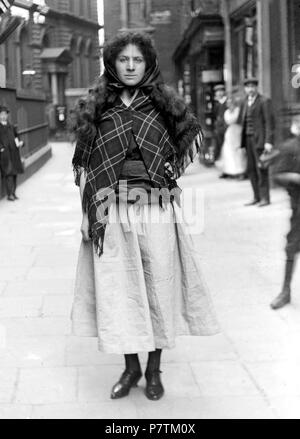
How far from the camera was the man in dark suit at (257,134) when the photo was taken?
438 inches

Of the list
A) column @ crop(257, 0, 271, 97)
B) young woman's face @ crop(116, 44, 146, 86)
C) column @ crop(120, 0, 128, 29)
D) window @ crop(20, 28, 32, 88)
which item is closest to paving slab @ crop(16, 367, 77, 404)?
young woman's face @ crop(116, 44, 146, 86)

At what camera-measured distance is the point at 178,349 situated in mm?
4980

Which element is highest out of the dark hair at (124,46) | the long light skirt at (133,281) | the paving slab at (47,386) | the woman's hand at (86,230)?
the dark hair at (124,46)

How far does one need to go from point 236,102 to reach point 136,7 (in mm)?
20665

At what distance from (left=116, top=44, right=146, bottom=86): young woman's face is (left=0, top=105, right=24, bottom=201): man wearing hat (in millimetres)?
9869

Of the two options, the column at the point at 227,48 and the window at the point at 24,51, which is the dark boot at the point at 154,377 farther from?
the window at the point at 24,51

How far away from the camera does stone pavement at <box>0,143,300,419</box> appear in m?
4.01

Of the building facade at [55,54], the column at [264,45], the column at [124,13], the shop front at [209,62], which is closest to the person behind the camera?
the column at [264,45]

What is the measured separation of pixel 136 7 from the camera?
35156 millimetres

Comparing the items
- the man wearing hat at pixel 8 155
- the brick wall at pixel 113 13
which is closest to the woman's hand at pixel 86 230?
the man wearing hat at pixel 8 155

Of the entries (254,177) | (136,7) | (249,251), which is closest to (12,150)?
(254,177)

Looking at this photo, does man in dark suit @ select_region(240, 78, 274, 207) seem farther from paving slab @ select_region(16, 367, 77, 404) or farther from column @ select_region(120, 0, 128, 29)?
column @ select_region(120, 0, 128, 29)

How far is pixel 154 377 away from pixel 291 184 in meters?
1.91
